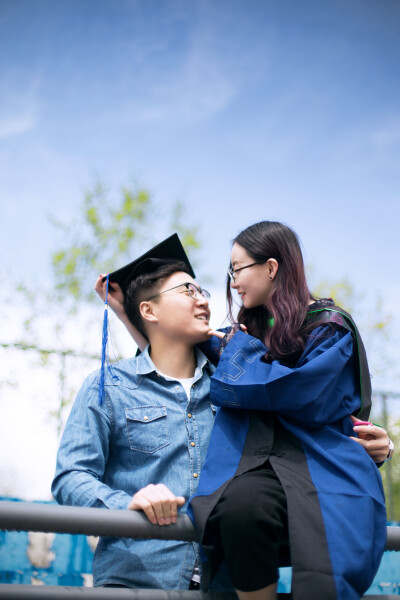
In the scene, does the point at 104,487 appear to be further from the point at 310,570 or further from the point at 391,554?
the point at 391,554

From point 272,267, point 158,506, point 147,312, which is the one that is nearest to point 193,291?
point 147,312

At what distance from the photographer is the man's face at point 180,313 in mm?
2586

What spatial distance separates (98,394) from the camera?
218 cm

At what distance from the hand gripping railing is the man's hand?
2 cm

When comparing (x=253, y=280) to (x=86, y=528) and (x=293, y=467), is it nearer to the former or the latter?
(x=293, y=467)

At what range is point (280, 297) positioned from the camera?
2318mm

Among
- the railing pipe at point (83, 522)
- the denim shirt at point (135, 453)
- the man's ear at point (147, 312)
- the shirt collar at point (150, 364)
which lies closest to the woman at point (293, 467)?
the railing pipe at point (83, 522)

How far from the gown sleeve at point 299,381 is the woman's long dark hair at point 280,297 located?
7cm

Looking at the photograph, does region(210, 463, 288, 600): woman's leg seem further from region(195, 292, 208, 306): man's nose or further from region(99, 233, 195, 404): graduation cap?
region(99, 233, 195, 404): graduation cap

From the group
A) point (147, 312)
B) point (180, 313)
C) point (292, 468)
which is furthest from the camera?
point (147, 312)

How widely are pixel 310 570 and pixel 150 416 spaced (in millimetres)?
920

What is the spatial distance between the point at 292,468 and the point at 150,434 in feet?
2.09

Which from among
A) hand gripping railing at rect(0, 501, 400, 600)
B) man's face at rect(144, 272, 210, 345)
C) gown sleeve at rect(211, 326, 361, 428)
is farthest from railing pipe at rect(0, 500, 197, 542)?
man's face at rect(144, 272, 210, 345)

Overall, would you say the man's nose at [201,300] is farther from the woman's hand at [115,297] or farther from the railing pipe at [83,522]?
the railing pipe at [83,522]
